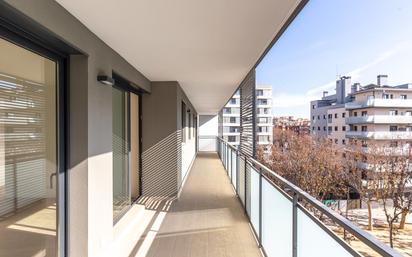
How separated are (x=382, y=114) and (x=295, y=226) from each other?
0.93 metres

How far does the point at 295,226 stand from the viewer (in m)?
1.87

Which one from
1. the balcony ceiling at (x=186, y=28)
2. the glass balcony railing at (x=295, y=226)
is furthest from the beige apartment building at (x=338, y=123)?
the balcony ceiling at (x=186, y=28)

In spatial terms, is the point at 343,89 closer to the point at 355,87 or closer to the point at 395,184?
the point at 355,87

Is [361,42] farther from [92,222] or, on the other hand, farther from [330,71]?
[92,222]

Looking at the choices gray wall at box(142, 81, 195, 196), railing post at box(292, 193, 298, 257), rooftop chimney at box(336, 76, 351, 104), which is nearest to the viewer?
railing post at box(292, 193, 298, 257)

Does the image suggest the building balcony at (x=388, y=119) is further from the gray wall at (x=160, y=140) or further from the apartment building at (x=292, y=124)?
the gray wall at (x=160, y=140)

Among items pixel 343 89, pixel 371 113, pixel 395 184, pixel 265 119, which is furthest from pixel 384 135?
pixel 265 119

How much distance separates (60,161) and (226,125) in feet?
49.5

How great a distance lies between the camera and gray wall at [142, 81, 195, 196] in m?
5.25

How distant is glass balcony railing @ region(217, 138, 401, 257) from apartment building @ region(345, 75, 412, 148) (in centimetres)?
73

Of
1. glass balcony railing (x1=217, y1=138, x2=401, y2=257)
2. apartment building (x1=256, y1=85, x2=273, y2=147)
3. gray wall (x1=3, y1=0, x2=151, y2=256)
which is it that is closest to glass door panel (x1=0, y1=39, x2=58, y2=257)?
gray wall (x1=3, y1=0, x2=151, y2=256)

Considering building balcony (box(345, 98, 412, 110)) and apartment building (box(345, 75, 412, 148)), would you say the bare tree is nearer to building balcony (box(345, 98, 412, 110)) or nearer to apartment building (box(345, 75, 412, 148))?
apartment building (box(345, 75, 412, 148))

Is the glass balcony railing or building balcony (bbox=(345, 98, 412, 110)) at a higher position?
building balcony (bbox=(345, 98, 412, 110))

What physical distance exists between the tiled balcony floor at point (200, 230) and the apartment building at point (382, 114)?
169 cm
